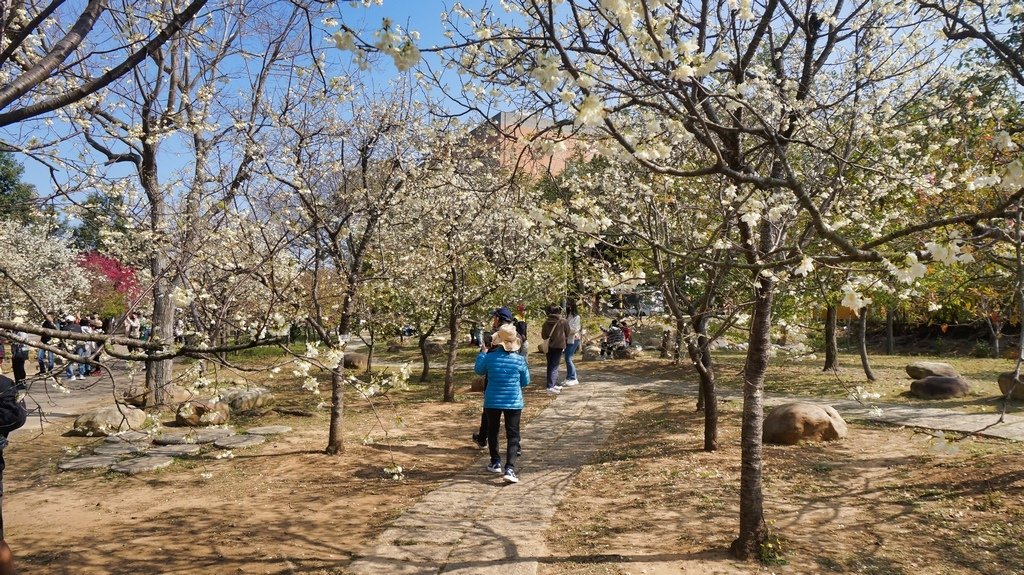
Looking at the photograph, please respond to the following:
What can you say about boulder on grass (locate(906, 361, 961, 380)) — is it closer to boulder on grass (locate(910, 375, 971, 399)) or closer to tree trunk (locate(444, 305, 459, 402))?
boulder on grass (locate(910, 375, 971, 399))

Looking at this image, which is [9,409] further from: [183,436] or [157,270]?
[157,270]

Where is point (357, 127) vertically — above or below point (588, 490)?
above

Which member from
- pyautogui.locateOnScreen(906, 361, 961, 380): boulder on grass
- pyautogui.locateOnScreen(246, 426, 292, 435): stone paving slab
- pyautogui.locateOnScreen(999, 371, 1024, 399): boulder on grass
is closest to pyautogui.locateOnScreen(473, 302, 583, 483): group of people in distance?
pyautogui.locateOnScreen(246, 426, 292, 435): stone paving slab

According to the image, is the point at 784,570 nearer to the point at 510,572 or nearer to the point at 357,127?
the point at 510,572

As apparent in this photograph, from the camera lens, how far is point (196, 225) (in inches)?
285

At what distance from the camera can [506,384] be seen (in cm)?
646

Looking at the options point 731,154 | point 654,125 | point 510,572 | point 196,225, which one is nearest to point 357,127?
point 196,225

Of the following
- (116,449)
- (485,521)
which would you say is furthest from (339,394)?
(116,449)

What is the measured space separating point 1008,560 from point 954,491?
55.7 inches

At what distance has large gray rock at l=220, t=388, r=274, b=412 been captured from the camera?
1146 centimetres

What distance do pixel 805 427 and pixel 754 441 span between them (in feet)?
11.1

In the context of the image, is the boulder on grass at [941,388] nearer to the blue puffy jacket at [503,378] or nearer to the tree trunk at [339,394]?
the blue puffy jacket at [503,378]

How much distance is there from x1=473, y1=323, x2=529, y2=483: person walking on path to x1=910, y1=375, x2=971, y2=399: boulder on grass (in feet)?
24.0

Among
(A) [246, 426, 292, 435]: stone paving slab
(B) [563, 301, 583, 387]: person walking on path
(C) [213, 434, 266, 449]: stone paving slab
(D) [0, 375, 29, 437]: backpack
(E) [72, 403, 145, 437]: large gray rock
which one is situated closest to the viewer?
(D) [0, 375, 29, 437]: backpack
